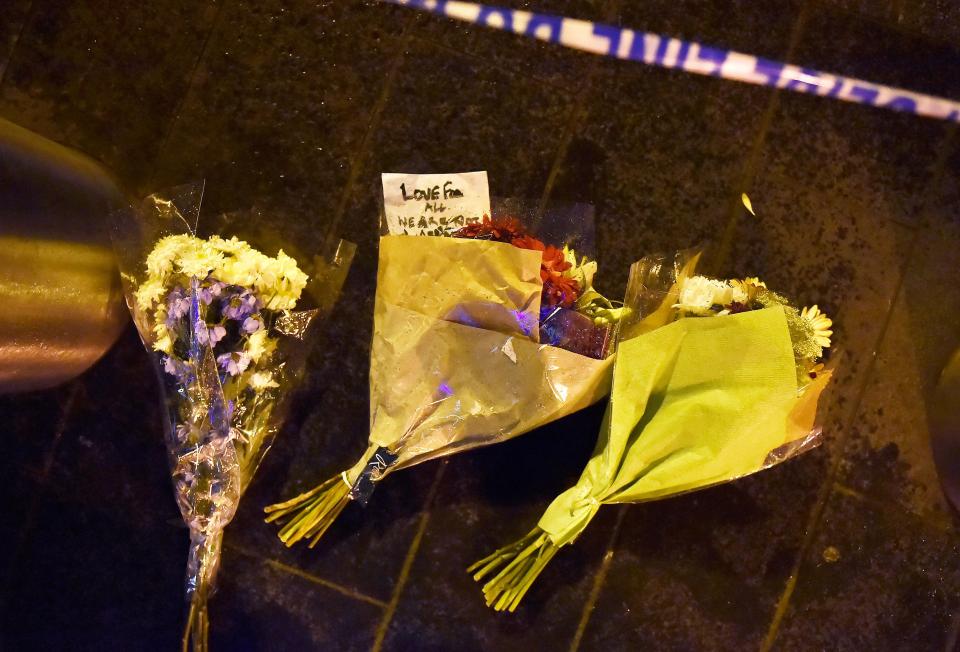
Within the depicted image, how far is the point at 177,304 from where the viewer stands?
182cm

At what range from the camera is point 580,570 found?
87.1 inches

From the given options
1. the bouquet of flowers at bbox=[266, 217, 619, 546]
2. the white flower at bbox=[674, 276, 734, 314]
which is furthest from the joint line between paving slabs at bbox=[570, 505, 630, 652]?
the white flower at bbox=[674, 276, 734, 314]

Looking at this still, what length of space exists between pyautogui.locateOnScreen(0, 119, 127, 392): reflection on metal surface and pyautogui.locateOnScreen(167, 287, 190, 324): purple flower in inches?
8.5

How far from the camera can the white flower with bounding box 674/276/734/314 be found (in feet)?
5.90

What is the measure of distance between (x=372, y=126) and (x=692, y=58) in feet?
3.52

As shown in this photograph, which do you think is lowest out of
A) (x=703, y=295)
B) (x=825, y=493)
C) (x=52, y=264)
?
(x=825, y=493)

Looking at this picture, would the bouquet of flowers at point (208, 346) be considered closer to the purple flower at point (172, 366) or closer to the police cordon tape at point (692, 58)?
the purple flower at point (172, 366)

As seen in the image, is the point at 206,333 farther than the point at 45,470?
No

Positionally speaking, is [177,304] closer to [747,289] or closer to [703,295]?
[703,295]

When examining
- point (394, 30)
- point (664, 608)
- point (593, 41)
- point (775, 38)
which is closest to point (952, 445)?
point (664, 608)

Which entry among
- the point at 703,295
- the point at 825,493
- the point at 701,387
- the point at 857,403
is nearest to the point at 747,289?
the point at 703,295

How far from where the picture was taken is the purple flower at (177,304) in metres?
1.82

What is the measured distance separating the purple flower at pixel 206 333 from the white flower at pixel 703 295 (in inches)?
47.7

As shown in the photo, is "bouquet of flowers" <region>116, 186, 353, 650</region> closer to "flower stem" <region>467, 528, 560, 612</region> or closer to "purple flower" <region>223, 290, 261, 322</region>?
"purple flower" <region>223, 290, 261, 322</region>
